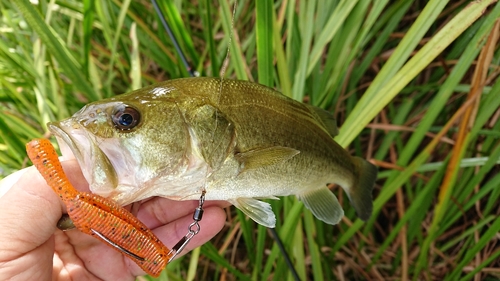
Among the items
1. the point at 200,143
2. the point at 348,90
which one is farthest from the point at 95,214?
the point at 348,90

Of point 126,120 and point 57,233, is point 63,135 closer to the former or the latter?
point 126,120

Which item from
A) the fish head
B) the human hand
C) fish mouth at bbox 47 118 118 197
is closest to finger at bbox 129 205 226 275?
the human hand

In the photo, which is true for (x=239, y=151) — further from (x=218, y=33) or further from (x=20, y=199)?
(x=218, y=33)

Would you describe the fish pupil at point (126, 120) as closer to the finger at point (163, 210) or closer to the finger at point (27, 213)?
the finger at point (27, 213)

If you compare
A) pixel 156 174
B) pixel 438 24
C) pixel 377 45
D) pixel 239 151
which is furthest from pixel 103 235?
pixel 438 24

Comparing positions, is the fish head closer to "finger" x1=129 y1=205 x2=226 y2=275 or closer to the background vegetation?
"finger" x1=129 y1=205 x2=226 y2=275
